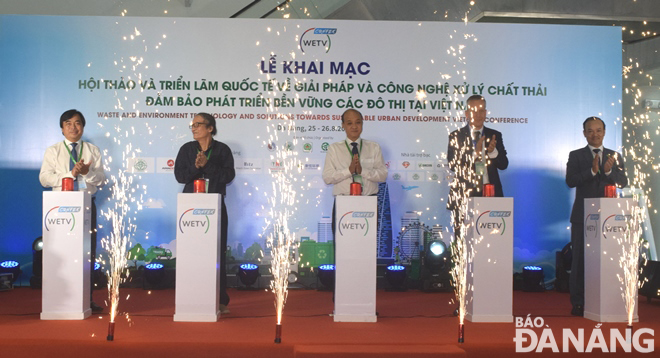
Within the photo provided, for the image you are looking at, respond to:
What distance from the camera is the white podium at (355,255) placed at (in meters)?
4.76

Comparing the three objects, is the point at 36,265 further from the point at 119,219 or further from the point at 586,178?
the point at 586,178

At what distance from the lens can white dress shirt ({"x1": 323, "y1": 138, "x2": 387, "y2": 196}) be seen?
535 centimetres

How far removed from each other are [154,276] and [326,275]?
5.33 ft

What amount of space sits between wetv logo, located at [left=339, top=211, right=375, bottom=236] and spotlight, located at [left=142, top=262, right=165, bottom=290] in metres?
2.36

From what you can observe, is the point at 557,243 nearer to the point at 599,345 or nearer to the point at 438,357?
the point at 599,345

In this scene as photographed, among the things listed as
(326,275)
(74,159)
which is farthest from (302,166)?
(74,159)

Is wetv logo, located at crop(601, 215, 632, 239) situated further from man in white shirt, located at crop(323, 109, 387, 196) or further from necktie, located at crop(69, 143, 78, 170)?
necktie, located at crop(69, 143, 78, 170)

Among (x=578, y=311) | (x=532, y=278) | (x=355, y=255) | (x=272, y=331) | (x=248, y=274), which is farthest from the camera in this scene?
(x=532, y=278)

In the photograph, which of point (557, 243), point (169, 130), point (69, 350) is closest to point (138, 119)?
point (169, 130)

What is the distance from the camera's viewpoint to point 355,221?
479 cm

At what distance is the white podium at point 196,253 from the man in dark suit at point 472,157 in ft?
6.12

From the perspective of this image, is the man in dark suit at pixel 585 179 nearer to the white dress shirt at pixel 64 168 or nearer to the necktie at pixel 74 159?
the white dress shirt at pixel 64 168

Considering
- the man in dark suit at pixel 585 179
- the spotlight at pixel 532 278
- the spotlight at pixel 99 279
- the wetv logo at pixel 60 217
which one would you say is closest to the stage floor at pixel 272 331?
the man in dark suit at pixel 585 179

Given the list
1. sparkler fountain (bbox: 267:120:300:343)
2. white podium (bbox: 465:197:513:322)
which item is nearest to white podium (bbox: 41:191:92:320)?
sparkler fountain (bbox: 267:120:300:343)
